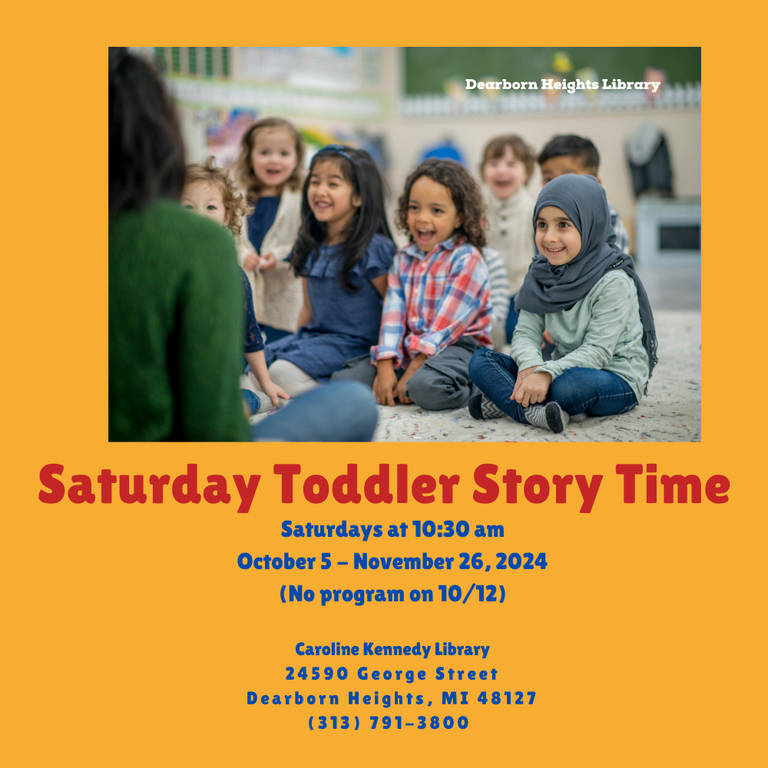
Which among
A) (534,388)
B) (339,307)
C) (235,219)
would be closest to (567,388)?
(534,388)

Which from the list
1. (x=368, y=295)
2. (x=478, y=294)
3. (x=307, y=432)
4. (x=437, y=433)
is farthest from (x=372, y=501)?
(x=368, y=295)

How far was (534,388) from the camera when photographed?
150cm

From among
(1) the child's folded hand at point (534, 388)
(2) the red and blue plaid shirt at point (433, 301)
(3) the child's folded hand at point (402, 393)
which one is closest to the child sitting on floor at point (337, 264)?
(2) the red and blue plaid shirt at point (433, 301)

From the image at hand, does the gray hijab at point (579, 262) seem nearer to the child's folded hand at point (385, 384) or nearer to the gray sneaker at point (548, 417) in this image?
the gray sneaker at point (548, 417)

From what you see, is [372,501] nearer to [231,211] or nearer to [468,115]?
[231,211]

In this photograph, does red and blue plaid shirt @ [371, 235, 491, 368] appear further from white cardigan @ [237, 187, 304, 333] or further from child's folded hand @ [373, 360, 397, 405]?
white cardigan @ [237, 187, 304, 333]

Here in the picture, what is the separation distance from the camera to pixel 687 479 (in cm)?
98

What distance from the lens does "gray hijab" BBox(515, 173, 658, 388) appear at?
4.83 ft

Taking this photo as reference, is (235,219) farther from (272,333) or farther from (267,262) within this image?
(272,333)

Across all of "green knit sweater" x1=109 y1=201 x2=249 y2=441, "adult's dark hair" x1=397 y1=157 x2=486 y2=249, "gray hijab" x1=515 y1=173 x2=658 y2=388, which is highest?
"adult's dark hair" x1=397 y1=157 x2=486 y2=249

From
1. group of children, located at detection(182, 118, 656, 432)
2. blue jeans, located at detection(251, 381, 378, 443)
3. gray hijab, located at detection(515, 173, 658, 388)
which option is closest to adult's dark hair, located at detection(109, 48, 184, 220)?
blue jeans, located at detection(251, 381, 378, 443)

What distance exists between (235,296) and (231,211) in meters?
1.05

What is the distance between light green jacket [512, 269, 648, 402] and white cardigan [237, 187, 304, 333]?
897 millimetres

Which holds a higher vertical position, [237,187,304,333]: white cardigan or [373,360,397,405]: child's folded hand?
[237,187,304,333]: white cardigan
